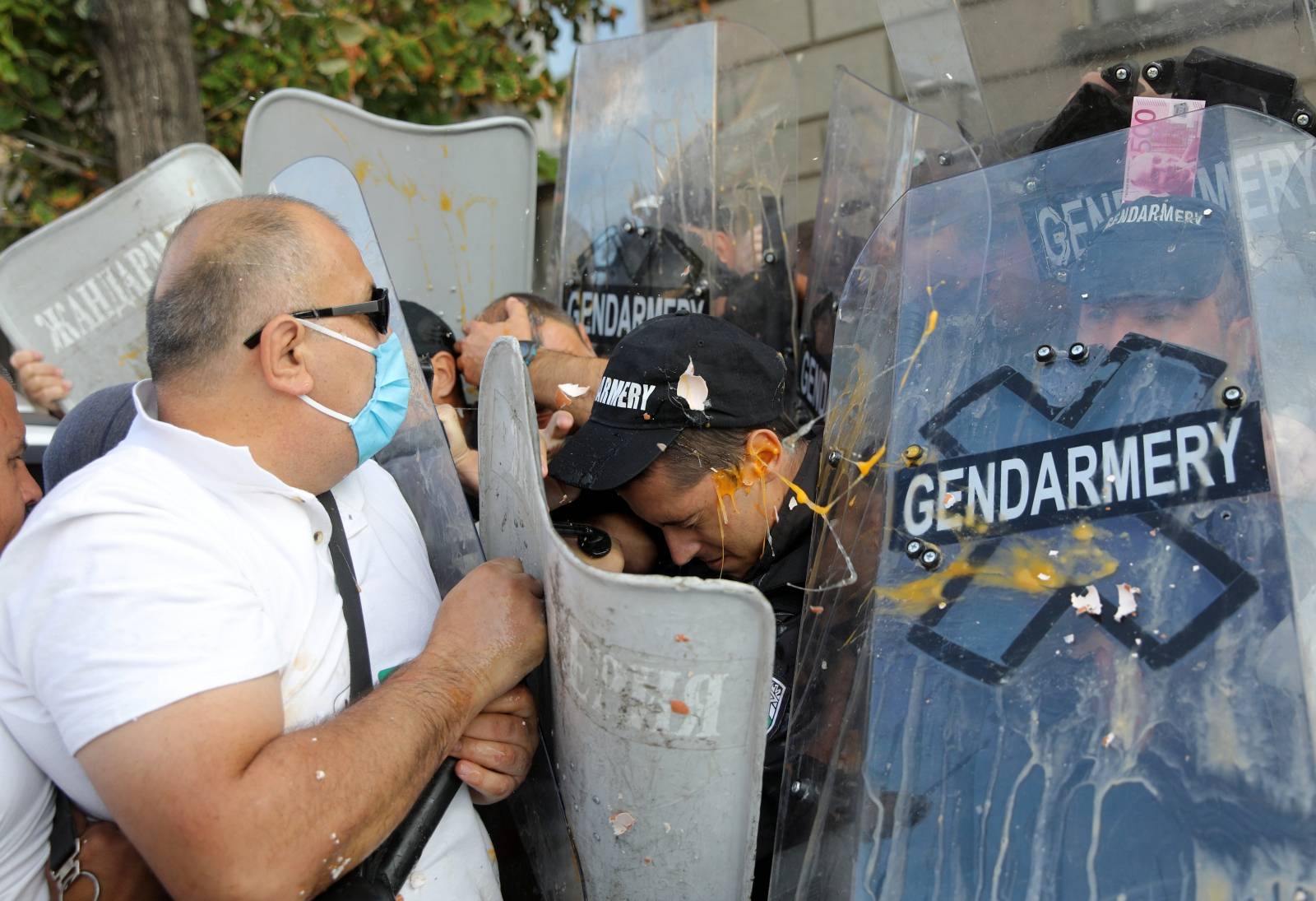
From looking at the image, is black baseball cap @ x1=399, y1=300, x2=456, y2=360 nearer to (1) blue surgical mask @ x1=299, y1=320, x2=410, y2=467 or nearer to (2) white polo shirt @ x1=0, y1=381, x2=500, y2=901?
(1) blue surgical mask @ x1=299, y1=320, x2=410, y2=467

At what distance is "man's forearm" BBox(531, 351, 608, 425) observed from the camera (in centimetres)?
271

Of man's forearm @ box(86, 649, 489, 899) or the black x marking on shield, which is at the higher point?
the black x marking on shield

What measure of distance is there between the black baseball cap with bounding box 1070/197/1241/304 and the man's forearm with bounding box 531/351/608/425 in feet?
4.60

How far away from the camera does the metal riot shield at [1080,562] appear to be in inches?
50.4

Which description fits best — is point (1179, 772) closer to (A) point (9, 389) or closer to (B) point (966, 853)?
(B) point (966, 853)

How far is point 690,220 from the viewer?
332cm

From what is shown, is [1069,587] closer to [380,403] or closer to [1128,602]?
[1128,602]

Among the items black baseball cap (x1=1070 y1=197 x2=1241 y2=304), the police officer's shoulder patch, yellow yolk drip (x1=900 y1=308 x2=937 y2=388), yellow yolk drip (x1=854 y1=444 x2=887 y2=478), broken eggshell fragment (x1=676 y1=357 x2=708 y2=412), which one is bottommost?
the police officer's shoulder patch

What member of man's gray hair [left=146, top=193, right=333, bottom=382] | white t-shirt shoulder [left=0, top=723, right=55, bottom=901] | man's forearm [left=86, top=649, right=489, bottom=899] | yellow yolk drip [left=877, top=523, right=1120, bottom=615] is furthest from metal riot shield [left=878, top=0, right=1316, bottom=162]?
white t-shirt shoulder [left=0, top=723, right=55, bottom=901]

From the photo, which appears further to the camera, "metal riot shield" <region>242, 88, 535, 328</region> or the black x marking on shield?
"metal riot shield" <region>242, 88, 535, 328</region>

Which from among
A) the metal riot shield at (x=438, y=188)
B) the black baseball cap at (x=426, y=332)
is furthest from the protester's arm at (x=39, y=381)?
the black baseball cap at (x=426, y=332)

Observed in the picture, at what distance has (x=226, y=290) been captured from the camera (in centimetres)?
172

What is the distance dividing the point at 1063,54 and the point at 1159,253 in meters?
1.00

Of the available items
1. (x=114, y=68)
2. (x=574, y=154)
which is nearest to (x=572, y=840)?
(x=574, y=154)
